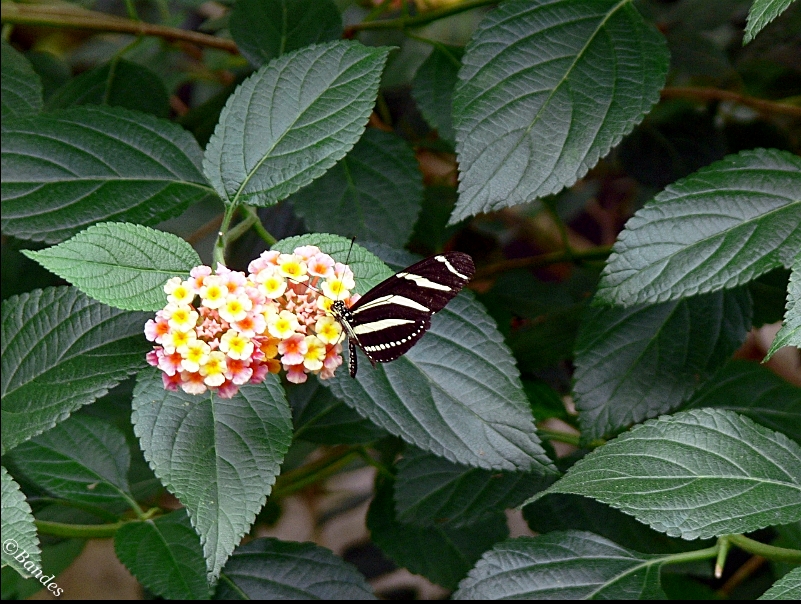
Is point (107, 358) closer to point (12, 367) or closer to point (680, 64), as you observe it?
point (12, 367)

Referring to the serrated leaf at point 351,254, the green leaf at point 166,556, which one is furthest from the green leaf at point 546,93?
the green leaf at point 166,556

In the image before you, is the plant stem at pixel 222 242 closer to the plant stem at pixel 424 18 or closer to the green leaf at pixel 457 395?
the green leaf at pixel 457 395

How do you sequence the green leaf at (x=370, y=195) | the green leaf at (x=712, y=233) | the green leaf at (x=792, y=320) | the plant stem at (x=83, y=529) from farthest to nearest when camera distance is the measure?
the green leaf at (x=370, y=195)
the plant stem at (x=83, y=529)
the green leaf at (x=712, y=233)
the green leaf at (x=792, y=320)

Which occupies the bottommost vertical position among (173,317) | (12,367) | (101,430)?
(101,430)

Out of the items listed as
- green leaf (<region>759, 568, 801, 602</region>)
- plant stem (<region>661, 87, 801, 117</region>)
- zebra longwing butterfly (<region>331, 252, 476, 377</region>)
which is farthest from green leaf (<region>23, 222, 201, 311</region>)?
plant stem (<region>661, 87, 801, 117</region>)

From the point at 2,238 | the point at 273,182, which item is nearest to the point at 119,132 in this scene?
the point at 273,182

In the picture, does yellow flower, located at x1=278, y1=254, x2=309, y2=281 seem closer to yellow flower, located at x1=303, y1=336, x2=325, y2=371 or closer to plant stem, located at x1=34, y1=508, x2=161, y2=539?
yellow flower, located at x1=303, y1=336, x2=325, y2=371
